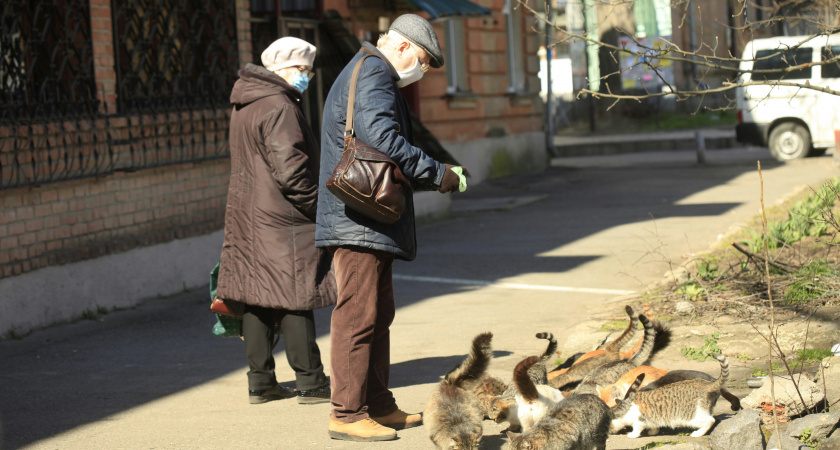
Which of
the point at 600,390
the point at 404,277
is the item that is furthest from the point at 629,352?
the point at 404,277

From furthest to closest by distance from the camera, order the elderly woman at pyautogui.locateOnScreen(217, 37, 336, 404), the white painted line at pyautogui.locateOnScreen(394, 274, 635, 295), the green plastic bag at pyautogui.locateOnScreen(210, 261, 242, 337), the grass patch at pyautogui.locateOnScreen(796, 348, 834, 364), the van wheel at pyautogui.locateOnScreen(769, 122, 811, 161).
A: the van wheel at pyautogui.locateOnScreen(769, 122, 811, 161) → the white painted line at pyautogui.locateOnScreen(394, 274, 635, 295) → the green plastic bag at pyautogui.locateOnScreen(210, 261, 242, 337) → the grass patch at pyautogui.locateOnScreen(796, 348, 834, 364) → the elderly woman at pyautogui.locateOnScreen(217, 37, 336, 404)

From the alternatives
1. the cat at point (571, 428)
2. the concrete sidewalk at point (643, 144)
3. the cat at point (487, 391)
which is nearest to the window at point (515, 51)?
the concrete sidewalk at point (643, 144)

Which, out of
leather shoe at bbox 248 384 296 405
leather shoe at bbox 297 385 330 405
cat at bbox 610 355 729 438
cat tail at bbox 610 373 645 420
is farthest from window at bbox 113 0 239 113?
cat at bbox 610 355 729 438

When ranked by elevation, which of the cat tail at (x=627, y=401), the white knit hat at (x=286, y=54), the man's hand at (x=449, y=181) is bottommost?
the cat tail at (x=627, y=401)

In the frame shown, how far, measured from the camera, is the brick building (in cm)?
718

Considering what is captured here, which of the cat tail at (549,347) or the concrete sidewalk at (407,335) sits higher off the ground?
the cat tail at (549,347)

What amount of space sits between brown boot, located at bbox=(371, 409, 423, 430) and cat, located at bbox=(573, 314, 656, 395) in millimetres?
805

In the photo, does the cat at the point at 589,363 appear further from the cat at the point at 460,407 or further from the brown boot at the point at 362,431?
the brown boot at the point at 362,431

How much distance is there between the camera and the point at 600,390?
442 centimetres

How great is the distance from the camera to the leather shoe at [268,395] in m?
5.29

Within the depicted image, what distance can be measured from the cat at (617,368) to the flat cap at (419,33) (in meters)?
1.61

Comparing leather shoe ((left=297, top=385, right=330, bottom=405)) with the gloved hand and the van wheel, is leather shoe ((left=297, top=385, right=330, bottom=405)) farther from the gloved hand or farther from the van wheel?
the van wheel

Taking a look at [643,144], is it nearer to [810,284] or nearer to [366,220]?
[810,284]

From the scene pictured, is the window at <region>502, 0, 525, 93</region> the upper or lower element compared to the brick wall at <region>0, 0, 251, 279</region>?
upper
